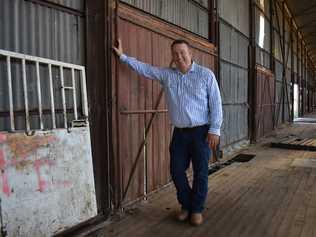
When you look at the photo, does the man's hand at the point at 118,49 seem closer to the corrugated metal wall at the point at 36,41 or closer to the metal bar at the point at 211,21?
the corrugated metal wall at the point at 36,41

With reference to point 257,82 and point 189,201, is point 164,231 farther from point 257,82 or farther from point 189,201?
point 257,82

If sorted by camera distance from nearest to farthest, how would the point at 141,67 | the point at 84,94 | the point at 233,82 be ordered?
1. the point at 84,94
2. the point at 141,67
3. the point at 233,82

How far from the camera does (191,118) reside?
3631 millimetres

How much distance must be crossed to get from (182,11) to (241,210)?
11.8ft

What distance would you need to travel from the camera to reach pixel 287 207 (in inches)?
174

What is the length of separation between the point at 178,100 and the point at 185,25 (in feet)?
10.2

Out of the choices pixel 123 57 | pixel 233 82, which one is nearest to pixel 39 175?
pixel 123 57

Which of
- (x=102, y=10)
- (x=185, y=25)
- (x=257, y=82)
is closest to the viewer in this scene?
(x=102, y=10)

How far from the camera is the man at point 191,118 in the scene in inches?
143

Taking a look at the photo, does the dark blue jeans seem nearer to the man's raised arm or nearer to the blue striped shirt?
the blue striped shirt

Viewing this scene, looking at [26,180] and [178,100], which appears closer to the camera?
[26,180]

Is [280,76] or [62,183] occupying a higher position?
[280,76]

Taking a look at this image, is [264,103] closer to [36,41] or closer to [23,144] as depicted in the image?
[36,41]

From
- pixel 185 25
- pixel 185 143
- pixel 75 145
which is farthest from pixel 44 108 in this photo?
pixel 185 25
